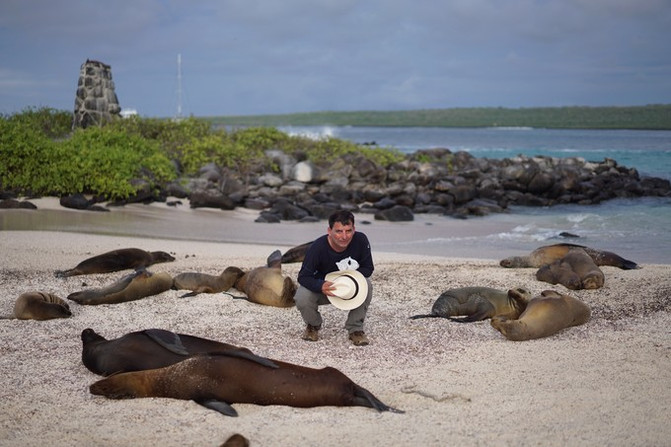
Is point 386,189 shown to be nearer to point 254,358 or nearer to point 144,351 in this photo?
point 144,351

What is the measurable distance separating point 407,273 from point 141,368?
5183 millimetres

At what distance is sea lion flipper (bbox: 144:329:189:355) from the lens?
5.53 metres

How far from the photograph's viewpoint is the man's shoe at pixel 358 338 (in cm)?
682

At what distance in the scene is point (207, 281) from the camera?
890cm

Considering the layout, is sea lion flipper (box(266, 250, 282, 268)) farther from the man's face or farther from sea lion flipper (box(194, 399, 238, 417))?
sea lion flipper (box(194, 399, 238, 417))

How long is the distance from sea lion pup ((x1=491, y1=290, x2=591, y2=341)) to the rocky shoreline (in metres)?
10.3

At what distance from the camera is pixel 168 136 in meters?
25.7

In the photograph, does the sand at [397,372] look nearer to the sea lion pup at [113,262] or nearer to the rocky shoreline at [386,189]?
the sea lion pup at [113,262]

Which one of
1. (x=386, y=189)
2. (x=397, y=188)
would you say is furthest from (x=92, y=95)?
(x=397, y=188)

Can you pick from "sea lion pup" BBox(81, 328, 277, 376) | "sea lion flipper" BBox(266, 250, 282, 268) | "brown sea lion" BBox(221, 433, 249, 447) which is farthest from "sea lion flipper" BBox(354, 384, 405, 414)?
"sea lion flipper" BBox(266, 250, 282, 268)

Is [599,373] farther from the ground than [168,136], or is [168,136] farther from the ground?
[168,136]

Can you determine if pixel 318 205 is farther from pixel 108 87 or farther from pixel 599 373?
pixel 599 373

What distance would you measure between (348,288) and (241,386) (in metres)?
1.71

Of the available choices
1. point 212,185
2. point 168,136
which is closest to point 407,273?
point 212,185
